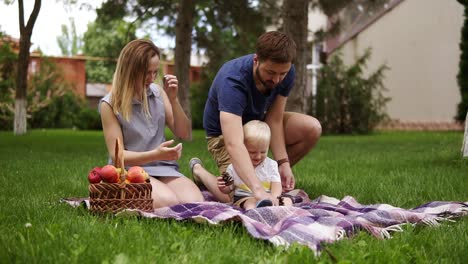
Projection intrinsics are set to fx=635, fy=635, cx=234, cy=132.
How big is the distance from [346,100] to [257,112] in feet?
46.4

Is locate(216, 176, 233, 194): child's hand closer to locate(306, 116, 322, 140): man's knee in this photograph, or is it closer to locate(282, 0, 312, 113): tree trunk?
locate(306, 116, 322, 140): man's knee

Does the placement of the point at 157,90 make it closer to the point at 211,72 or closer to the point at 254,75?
the point at 254,75

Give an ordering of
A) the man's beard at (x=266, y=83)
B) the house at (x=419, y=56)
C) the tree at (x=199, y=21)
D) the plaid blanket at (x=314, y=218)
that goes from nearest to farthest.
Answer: the plaid blanket at (x=314, y=218)
the man's beard at (x=266, y=83)
the tree at (x=199, y=21)
the house at (x=419, y=56)

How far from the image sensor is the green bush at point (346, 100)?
706 inches

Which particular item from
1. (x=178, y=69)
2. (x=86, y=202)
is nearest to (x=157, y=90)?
(x=86, y=202)

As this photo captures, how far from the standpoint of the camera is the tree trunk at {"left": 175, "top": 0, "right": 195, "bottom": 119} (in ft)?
44.2

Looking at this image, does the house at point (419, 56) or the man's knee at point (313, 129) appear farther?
the house at point (419, 56)

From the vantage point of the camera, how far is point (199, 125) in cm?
2453

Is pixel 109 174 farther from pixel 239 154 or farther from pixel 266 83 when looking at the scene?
pixel 266 83

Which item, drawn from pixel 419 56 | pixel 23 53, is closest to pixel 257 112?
pixel 23 53

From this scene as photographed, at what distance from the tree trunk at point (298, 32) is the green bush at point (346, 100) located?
5.98 meters

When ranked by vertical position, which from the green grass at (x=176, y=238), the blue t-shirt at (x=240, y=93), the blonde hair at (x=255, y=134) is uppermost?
the blue t-shirt at (x=240, y=93)

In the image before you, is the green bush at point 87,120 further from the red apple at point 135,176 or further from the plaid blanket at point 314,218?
the red apple at point 135,176

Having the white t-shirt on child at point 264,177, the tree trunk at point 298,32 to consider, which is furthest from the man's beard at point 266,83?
the tree trunk at point 298,32
